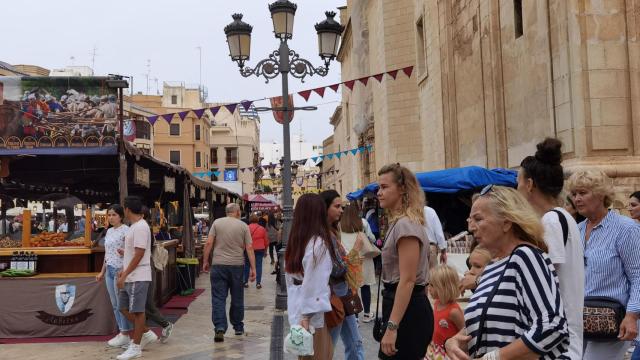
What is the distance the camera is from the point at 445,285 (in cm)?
347

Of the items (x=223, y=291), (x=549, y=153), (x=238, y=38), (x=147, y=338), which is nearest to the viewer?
(x=549, y=153)

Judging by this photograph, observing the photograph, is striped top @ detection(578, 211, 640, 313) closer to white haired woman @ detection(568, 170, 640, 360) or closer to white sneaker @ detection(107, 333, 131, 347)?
white haired woman @ detection(568, 170, 640, 360)

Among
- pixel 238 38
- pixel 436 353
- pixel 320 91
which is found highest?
pixel 238 38

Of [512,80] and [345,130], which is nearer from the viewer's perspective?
[512,80]

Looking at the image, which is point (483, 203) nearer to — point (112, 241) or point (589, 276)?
point (589, 276)

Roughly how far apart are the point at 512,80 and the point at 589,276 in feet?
35.8

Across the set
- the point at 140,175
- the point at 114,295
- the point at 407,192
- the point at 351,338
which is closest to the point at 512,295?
the point at 407,192

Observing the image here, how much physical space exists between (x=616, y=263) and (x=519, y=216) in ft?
5.70

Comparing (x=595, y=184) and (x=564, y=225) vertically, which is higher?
(x=595, y=184)

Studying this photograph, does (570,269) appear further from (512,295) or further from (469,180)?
(469,180)

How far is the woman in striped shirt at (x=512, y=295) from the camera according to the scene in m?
2.17

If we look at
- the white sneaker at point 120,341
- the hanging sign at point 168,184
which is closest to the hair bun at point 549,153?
the white sneaker at point 120,341

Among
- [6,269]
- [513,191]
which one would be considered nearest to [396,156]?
[6,269]

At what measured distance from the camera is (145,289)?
293 inches
